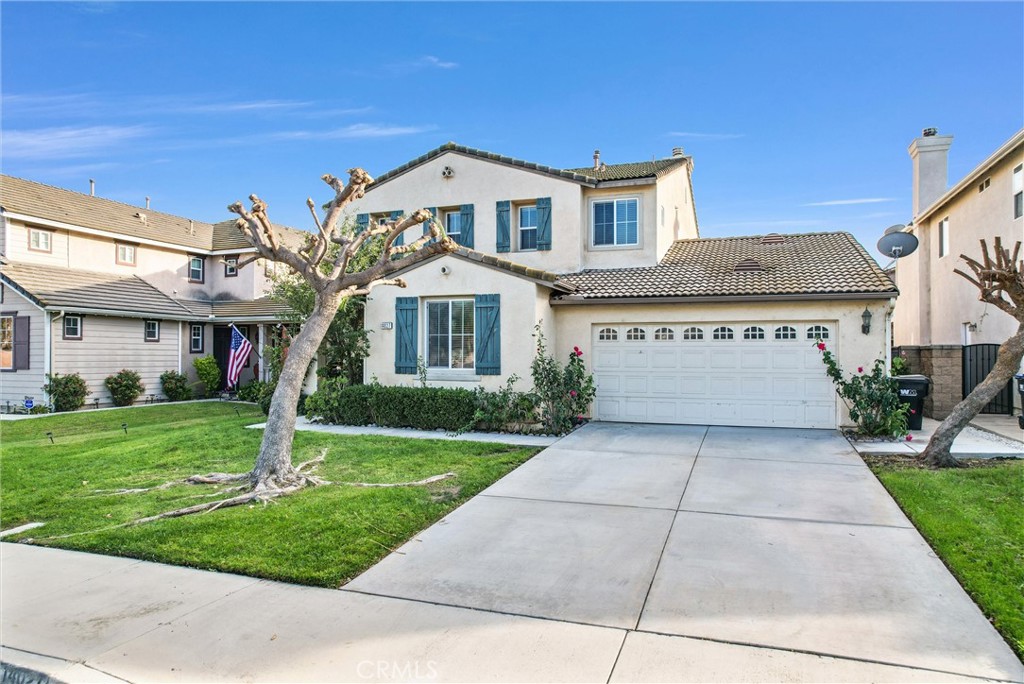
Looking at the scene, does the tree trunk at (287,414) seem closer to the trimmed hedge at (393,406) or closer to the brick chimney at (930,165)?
the trimmed hedge at (393,406)

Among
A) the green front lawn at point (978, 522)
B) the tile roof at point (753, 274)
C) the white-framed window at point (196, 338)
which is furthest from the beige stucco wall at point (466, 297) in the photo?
the white-framed window at point (196, 338)

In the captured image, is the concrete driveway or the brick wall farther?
the brick wall

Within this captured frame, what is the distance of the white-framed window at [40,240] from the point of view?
721 inches

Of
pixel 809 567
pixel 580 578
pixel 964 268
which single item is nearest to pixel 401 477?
pixel 580 578

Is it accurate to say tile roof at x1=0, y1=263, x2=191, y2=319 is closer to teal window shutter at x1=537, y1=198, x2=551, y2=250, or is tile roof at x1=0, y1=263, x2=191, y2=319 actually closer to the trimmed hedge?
the trimmed hedge

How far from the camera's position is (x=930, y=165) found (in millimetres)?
18391

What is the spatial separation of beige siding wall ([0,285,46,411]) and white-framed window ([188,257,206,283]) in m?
6.04

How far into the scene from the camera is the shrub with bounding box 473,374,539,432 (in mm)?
11614

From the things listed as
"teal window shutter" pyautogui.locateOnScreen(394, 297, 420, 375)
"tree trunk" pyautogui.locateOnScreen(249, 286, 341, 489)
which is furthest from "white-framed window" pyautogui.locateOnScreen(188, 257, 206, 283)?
"tree trunk" pyautogui.locateOnScreen(249, 286, 341, 489)

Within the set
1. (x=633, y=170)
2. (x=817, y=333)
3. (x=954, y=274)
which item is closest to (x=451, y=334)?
(x=633, y=170)

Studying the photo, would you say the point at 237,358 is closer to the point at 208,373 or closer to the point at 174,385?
the point at 174,385

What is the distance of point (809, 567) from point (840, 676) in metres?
1.74

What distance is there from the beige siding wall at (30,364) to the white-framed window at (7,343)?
0.19 metres

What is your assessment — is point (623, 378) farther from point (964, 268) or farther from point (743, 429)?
point (964, 268)
